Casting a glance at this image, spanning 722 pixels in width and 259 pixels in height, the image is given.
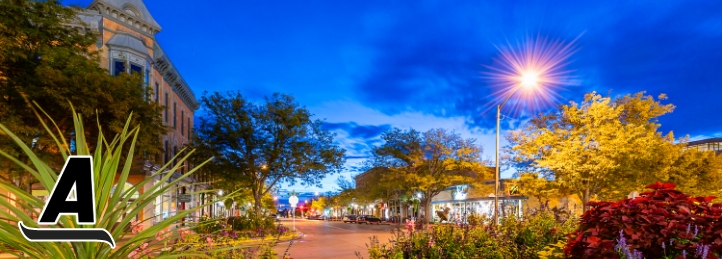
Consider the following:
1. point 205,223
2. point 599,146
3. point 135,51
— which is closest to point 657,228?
point 205,223

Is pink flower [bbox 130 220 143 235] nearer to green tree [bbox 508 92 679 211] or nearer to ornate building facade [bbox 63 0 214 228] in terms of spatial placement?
ornate building facade [bbox 63 0 214 228]

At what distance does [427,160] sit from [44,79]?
106 ft

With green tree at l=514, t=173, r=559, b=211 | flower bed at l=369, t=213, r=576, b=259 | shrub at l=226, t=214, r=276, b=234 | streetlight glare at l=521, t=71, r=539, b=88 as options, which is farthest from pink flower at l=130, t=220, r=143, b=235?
green tree at l=514, t=173, r=559, b=211

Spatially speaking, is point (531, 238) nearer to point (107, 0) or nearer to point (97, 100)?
point (97, 100)

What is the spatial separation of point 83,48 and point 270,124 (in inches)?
568

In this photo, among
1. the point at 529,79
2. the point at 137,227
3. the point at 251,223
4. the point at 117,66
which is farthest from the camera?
the point at 117,66

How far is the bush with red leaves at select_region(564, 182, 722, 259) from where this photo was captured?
4.46m

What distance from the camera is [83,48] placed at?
1923 centimetres

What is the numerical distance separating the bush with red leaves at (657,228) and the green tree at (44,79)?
1475 centimetres

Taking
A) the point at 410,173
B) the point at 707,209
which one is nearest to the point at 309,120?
the point at 410,173

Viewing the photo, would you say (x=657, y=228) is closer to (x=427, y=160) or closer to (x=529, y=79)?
(x=529, y=79)

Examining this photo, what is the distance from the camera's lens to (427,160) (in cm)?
4328

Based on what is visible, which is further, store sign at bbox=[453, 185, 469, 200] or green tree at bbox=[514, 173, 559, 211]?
store sign at bbox=[453, 185, 469, 200]

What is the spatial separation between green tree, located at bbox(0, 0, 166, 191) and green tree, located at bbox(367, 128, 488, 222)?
27.2m
